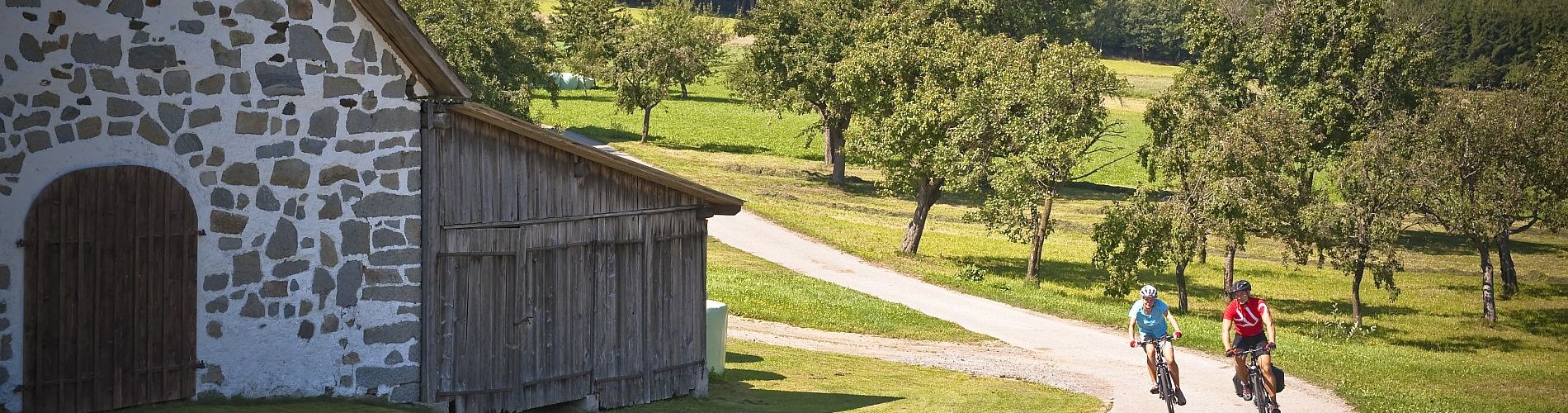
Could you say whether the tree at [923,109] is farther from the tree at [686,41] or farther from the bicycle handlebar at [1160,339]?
the tree at [686,41]

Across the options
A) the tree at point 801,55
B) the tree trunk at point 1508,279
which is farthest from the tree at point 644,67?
the tree trunk at point 1508,279

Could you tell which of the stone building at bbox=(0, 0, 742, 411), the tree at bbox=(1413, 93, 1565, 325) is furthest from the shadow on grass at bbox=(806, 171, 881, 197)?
the stone building at bbox=(0, 0, 742, 411)

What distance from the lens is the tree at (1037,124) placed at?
33469mm

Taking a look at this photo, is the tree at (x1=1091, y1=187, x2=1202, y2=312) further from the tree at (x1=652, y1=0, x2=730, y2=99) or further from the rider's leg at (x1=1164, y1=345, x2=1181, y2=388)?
the tree at (x1=652, y1=0, x2=730, y2=99)

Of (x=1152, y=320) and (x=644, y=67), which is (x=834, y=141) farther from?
(x=1152, y=320)

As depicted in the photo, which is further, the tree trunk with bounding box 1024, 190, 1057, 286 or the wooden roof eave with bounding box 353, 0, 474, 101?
the tree trunk with bounding box 1024, 190, 1057, 286

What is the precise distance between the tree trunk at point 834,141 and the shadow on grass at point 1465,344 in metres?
28.5

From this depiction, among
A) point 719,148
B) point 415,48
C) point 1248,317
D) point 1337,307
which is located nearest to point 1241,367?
point 1248,317

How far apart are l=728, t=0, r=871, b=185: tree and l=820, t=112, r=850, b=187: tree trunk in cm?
5

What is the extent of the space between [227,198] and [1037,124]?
83.1 ft

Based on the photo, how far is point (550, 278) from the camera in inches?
573

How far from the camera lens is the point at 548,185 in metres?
14.4

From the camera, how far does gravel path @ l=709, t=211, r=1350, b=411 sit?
2020cm

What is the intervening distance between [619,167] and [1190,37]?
45.9m
